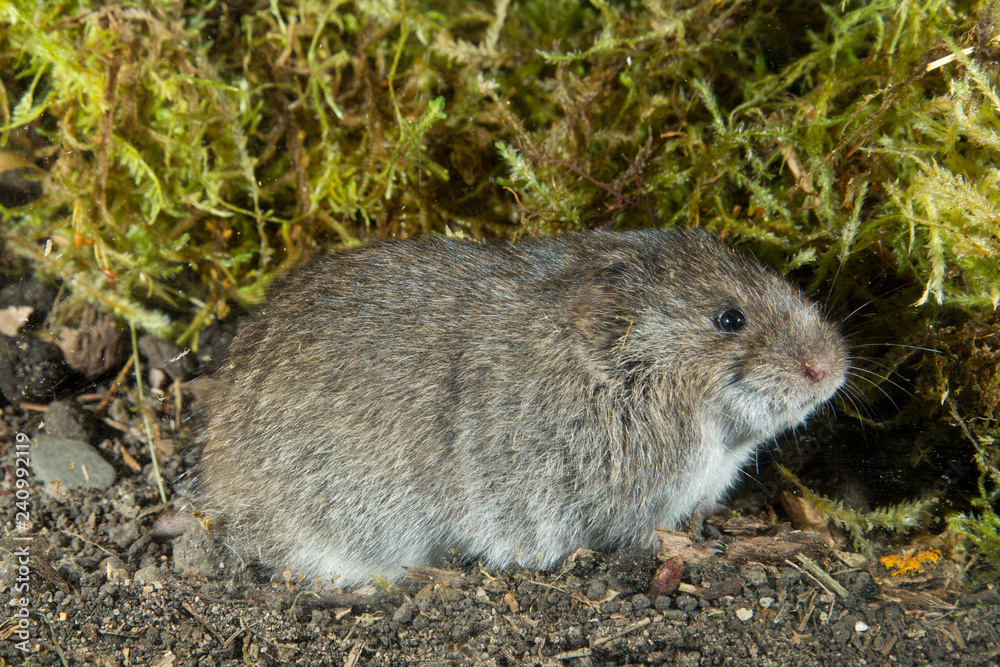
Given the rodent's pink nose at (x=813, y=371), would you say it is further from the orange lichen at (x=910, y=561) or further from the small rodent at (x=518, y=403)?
the orange lichen at (x=910, y=561)

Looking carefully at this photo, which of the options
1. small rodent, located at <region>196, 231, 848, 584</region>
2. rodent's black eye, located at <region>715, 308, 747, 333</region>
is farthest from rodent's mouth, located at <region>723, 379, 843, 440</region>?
rodent's black eye, located at <region>715, 308, 747, 333</region>

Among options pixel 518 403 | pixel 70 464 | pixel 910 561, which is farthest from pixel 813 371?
pixel 70 464

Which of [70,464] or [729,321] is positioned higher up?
[729,321]

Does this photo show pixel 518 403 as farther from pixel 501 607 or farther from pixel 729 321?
pixel 729 321

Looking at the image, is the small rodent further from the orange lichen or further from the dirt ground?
the orange lichen

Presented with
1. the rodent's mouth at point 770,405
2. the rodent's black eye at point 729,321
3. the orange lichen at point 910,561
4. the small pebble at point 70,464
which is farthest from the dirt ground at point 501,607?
the rodent's black eye at point 729,321

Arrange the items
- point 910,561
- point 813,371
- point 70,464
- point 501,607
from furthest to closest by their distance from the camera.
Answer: point 70,464, point 813,371, point 910,561, point 501,607
